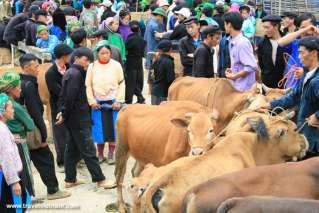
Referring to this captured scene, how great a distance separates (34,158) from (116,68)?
205 centimetres

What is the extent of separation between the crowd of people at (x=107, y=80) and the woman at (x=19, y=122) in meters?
0.01

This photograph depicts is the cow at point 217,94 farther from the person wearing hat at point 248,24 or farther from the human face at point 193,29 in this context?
the person wearing hat at point 248,24

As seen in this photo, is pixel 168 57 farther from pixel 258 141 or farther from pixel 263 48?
pixel 258 141

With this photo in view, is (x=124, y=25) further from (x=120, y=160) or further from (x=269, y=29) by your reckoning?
(x=120, y=160)

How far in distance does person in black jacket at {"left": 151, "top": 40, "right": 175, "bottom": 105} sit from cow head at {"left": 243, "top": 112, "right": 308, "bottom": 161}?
444 cm

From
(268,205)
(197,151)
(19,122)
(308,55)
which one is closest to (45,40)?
(19,122)

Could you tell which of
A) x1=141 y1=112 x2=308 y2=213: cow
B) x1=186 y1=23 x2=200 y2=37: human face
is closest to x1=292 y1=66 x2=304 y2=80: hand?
x1=141 y1=112 x2=308 y2=213: cow

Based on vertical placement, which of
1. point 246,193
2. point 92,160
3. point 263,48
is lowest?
point 92,160

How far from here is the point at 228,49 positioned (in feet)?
34.4

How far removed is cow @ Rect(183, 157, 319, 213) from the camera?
528 cm

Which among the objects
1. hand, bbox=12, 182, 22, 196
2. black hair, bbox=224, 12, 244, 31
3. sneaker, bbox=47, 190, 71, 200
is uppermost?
black hair, bbox=224, 12, 244, 31

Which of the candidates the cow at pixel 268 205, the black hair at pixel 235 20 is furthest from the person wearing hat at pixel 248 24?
the cow at pixel 268 205

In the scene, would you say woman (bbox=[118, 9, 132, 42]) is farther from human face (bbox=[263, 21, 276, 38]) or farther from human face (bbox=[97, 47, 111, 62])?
human face (bbox=[263, 21, 276, 38])

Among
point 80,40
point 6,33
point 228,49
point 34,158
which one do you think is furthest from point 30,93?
point 6,33
